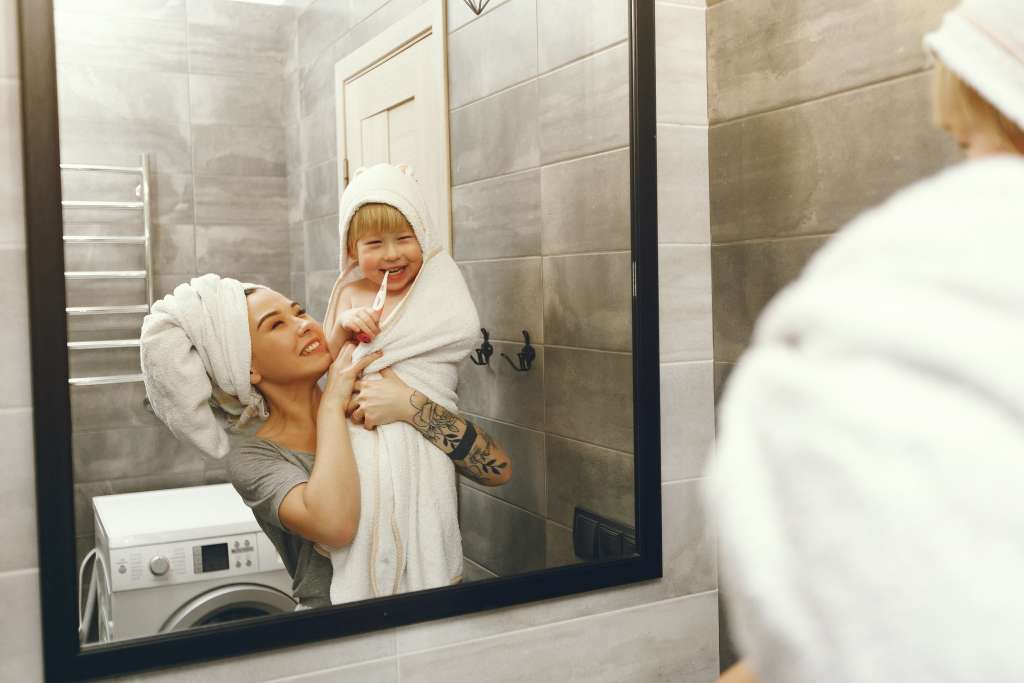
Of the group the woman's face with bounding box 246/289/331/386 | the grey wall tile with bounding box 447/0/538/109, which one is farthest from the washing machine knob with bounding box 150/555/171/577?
the grey wall tile with bounding box 447/0/538/109

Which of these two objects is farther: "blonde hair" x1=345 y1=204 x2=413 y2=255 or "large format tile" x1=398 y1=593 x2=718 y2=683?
"large format tile" x1=398 y1=593 x2=718 y2=683

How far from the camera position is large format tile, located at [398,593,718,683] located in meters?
1.26

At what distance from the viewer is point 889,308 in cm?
38

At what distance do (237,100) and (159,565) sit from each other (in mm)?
579

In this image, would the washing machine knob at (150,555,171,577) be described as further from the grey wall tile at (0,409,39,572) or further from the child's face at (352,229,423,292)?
the child's face at (352,229,423,292)

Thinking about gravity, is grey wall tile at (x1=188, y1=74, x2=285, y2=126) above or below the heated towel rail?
above

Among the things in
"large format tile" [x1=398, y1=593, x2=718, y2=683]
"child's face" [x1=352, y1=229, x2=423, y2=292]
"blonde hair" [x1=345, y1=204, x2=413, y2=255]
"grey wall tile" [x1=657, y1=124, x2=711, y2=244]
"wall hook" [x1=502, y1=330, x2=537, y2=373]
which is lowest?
"large format tile" [x1=398, y1=593, x2=718, y2=683]

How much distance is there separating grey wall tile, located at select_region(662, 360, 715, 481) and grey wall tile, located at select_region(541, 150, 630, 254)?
9.6 inches

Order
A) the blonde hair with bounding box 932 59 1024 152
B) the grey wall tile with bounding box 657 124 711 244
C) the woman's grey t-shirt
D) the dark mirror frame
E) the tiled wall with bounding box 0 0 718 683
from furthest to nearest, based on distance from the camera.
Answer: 1. the grey wall tile with bounding box 657 124 711 244
2. the tiled wall with bounding box 0 0 718 683
3. the woman's grey t-shirt
4. the dark mirror frame
5. the blonde hair with bounding box 932 59 1024 152

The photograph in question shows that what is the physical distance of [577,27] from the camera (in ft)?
→ 4.29

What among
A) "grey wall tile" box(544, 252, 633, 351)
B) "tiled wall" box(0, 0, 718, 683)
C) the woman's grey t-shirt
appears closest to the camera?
the woman's grey t-shirt

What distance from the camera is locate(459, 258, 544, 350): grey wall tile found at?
123 centimetres

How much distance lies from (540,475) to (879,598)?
0.95 meters

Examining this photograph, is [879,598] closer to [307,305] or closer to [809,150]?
[307,305]
